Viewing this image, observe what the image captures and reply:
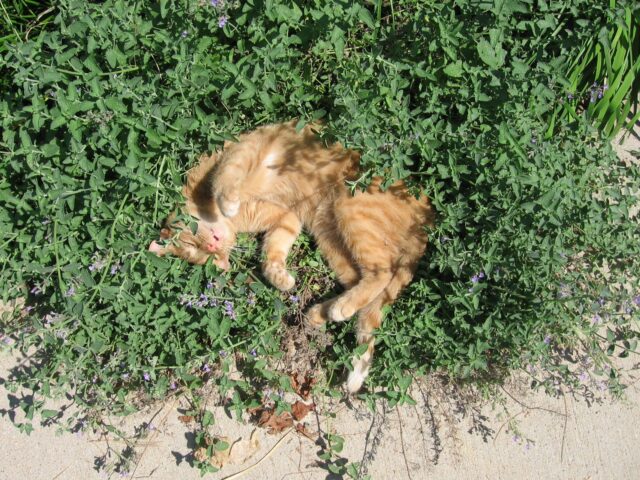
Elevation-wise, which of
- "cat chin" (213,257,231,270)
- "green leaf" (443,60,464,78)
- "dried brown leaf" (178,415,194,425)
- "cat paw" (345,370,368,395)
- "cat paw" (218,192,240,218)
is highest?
"green leaf" (443,60,464,78)

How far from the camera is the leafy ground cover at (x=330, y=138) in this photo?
2.96 meters

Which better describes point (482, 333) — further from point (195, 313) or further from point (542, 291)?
point (195, 313)

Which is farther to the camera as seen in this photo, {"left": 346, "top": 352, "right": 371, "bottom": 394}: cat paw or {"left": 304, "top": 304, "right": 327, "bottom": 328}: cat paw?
{"left": 304, "top": 304, "right": 327, "bottom": 328}: cat paw

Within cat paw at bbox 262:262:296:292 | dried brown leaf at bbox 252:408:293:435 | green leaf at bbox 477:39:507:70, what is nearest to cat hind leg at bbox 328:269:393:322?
cat paw at bbox 262:262:296:292

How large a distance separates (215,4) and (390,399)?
7.86 ft

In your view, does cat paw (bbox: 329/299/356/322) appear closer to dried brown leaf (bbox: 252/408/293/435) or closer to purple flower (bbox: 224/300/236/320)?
purple flower (bbox: 224/300/236/320)

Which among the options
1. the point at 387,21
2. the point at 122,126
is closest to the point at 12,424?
the point at 122,126

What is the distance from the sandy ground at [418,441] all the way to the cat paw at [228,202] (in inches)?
52.2

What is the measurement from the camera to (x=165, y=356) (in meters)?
3.46

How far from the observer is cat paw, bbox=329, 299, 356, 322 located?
11.6 ft

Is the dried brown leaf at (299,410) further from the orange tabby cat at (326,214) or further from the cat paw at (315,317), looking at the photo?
the cat paw at (315,317)

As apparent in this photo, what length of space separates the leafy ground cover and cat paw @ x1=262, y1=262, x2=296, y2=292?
0.13m

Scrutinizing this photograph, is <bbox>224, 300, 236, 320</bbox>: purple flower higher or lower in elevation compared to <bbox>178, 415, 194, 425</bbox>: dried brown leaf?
higher

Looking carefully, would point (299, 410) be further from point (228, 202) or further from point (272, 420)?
point (228, 202)
